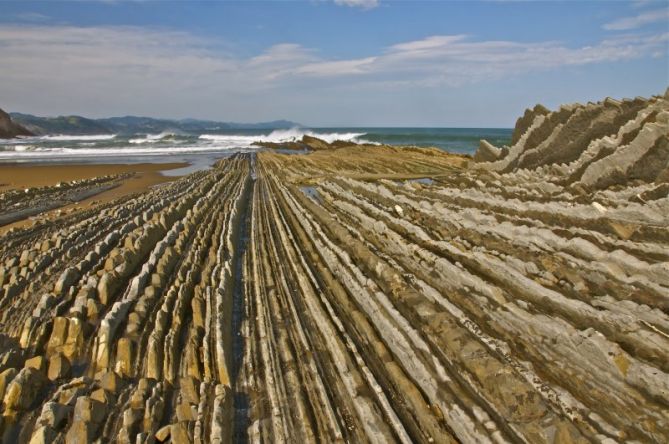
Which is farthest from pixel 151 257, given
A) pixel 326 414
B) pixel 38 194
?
pixel 38 194

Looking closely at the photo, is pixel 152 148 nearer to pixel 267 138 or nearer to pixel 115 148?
pixel 115 148

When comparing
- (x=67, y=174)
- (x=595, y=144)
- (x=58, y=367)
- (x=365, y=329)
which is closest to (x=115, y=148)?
(x=67, y=174)

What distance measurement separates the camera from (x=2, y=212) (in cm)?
1844

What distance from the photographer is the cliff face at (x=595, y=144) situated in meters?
11.8

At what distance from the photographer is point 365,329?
279 inches

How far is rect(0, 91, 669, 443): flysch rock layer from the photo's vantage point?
4.83 meters

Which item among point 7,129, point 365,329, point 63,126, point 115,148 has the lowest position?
point 365,329

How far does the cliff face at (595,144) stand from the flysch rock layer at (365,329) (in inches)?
8.7

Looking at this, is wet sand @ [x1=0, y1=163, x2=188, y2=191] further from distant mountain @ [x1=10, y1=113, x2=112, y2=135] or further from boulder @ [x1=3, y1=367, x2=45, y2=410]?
distant mountain @ [x1=10, y1=113, x2=112, y2=135]

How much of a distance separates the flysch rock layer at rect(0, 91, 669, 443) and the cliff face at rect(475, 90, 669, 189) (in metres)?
0.22

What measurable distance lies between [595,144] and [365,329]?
41.0 ft

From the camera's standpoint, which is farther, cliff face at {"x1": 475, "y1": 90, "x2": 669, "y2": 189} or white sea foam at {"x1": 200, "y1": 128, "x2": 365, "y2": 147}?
white sea foam at {"x1": 200, "y1": 128, "x2": 365, "y2": 147}

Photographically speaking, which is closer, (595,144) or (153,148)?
(595,144)

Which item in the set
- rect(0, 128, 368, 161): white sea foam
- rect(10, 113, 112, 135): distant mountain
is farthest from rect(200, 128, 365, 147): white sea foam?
rect(10, 113, 112, 135): distant mountain
